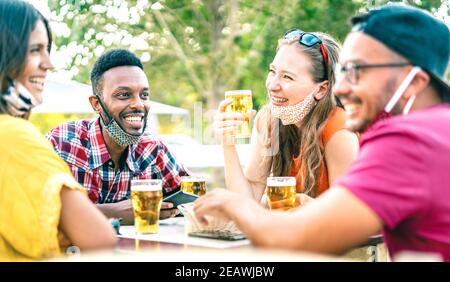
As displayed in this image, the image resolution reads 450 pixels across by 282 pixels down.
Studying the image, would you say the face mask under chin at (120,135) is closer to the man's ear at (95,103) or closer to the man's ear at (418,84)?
the man's ear at (95,103)

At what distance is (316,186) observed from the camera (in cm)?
353

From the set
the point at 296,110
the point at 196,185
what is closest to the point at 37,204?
the point at 196,185

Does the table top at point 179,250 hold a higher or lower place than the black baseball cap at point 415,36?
lower

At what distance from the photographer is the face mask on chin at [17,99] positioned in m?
2.25

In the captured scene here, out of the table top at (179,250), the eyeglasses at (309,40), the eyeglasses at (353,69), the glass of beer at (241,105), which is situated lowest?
the table top at (179,250)

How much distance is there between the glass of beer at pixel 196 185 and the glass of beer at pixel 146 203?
0.48m

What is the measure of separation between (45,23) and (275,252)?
4.33 feet

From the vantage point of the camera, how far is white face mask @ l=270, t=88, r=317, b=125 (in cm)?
370

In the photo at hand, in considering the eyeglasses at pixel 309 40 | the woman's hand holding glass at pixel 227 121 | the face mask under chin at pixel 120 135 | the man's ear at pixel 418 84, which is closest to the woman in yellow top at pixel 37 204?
the man's ear at pixel 418 84

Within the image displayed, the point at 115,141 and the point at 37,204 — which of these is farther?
the point at 115,141

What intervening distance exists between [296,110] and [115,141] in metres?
1.02

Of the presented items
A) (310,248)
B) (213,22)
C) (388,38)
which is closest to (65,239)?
(310,248)

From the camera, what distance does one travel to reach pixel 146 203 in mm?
2836

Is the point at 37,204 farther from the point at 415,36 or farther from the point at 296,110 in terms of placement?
the point at 296,110
